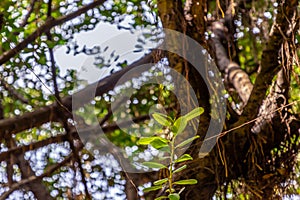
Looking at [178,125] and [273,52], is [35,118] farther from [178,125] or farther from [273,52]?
[178,125]

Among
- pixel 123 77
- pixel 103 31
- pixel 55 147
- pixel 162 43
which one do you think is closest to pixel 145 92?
pixel 123 77

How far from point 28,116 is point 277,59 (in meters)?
1.00

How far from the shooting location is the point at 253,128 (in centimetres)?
158

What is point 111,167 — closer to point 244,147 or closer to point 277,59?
point 244,147

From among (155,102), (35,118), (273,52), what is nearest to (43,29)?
(35,118)

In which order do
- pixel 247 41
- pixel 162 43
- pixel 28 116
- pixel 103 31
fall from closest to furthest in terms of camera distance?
1. pixel 162 43
2. pixel 28 116
3. pixel 103 31
4. pixel 247 41

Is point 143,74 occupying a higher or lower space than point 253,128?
higher

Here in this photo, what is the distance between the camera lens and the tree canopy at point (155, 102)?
154 centimetres

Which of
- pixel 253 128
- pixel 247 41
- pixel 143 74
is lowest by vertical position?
pixel 253 128

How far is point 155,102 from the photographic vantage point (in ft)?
7.32

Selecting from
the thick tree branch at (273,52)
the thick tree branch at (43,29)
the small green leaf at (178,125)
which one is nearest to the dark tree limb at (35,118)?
the thick tree branch at (43,29)

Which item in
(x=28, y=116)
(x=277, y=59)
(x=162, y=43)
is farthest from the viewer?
Result: (x=28, y=116)

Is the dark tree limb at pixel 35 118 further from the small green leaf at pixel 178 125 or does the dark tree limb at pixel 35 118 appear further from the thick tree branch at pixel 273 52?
the small green leaf at pixel 178 125

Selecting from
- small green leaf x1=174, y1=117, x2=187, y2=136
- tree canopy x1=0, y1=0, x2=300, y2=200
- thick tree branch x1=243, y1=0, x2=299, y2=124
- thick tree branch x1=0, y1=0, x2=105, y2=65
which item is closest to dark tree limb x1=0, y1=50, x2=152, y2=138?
tree canopy x1=0, y1=0, x2=300, y2=200
